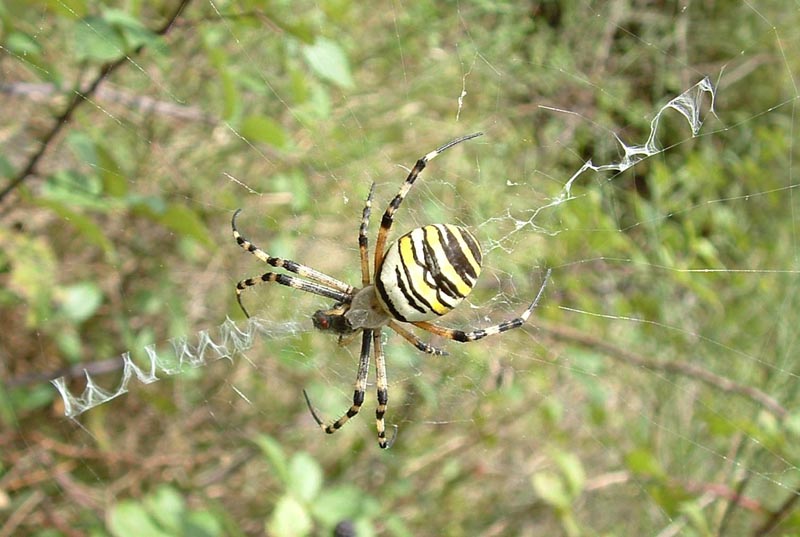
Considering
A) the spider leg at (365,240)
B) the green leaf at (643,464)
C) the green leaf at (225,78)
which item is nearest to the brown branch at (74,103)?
the green leaf at (225,78)

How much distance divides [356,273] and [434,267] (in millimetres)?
784

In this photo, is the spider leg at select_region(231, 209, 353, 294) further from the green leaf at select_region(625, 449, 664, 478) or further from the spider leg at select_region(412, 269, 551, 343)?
the green leaf at select_region(625, 449, 664, 478)

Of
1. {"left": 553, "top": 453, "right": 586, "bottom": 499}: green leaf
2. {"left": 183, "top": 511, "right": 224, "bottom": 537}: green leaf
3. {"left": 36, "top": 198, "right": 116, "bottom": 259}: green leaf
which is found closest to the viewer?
{"left": 36, "top": 198, "right": 116, "bottom": 259}: green leaf

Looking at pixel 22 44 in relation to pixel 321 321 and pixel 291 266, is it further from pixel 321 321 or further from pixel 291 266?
pixel 321 321

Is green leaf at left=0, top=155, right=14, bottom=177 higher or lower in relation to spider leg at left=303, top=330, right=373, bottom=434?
higher

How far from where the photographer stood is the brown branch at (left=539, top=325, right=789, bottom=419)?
2.54m

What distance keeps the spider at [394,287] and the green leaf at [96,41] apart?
2.11 feet

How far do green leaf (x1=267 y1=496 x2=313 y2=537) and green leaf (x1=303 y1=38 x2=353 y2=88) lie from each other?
132cm

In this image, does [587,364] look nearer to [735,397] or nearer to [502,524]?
[735,397]

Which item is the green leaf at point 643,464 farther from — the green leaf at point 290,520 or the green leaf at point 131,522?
the green leaf at point 131,522

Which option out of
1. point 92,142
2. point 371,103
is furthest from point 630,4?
point 92,142

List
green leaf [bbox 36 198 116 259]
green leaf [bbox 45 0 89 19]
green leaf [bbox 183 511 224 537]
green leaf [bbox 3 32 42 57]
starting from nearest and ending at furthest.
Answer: green leaf [bbox 45 0 89 19] → green leaf [bbox 3 32 42 57] → green leaf [bbox 36 198 116 259] → green leaf [bbox 183 511 224 537]

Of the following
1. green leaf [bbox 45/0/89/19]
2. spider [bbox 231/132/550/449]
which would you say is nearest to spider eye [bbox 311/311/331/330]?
spider [bbox 231/132/550/449]

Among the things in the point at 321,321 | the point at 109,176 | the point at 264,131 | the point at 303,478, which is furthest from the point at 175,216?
the point at 303,478
